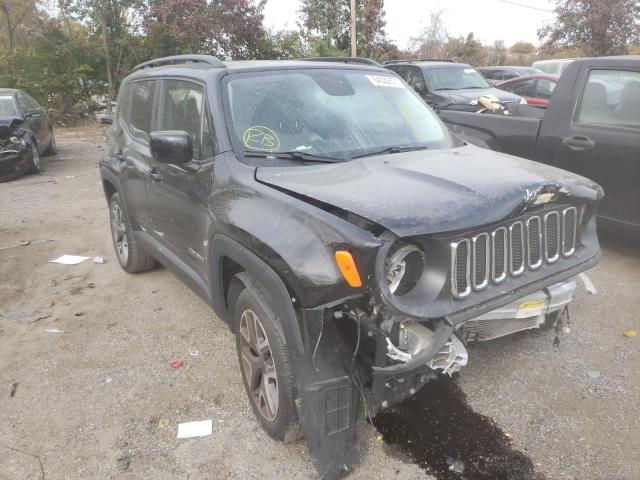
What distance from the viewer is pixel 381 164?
280 centimetres

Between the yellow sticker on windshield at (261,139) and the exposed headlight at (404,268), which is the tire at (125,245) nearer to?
Answer: the yellow sticker on windshield at (261,139)

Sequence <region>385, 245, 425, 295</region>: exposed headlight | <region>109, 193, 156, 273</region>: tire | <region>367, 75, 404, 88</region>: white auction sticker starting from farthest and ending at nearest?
<region>109, 193, 156, 273</region>: tire
<region>367, 75, 404, 88</region>: white auction sticker
<region>385, 245, 425, 295</region>: exposed headlight

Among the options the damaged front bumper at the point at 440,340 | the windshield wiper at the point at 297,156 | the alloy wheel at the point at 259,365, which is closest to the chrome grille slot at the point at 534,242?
the damaged front bumper at the point at 440,340

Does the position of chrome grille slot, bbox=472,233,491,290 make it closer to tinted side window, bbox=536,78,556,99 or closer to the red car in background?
the red car in background

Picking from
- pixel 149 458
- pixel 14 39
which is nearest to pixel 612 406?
pixel 149 458

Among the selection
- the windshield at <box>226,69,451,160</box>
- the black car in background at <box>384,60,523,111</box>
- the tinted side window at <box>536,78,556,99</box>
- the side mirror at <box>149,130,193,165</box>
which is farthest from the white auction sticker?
the tinted side window at <box>536,78,556,99</box>

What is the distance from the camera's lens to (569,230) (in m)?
2.72

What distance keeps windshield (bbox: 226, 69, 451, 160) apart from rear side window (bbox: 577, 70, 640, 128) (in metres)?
1.89

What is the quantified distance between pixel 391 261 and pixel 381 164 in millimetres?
831

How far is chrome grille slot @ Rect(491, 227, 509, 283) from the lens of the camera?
7.59 feet

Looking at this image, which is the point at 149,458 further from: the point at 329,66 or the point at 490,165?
the point at 329,66

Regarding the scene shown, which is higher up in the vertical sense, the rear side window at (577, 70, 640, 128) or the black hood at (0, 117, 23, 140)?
the rear side window at (577, 70, 640, 128)

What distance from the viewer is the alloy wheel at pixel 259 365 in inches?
102

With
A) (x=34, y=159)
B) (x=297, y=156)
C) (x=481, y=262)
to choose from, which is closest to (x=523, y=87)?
(x=34, y=159)
